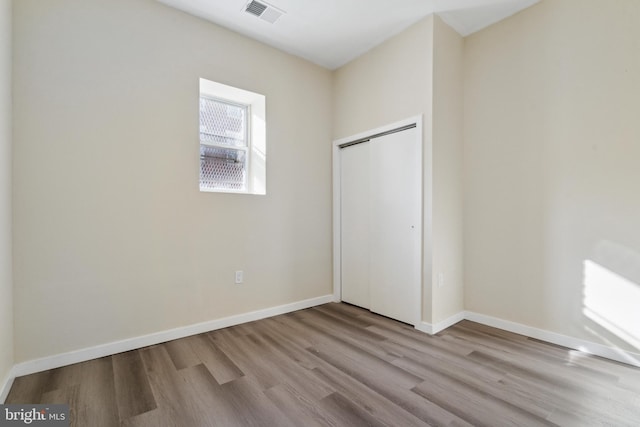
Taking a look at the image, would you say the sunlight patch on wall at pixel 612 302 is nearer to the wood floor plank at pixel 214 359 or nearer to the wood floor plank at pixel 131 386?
the wood floor plank at pixel 214 359

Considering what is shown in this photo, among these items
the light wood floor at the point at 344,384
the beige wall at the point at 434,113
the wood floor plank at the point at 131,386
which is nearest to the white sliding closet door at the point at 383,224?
the beige wall at the point at 434,113

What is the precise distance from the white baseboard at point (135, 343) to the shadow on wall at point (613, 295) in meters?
2.60

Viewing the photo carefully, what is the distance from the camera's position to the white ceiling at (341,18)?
2.48 metres

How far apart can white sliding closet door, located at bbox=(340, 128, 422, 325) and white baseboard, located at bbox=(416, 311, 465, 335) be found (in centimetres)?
7

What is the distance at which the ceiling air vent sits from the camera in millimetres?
2475

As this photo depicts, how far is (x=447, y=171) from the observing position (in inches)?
110

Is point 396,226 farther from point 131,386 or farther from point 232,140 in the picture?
point 131,386

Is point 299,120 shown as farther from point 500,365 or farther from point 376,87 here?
point 500,365

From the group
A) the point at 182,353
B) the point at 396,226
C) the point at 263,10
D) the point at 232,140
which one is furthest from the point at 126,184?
the point at 396,226

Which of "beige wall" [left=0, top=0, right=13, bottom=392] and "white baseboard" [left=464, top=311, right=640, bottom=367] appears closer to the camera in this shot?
"beige wall" [left=0, top=0, right=13, bottom=392]

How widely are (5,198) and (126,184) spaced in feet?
2.16

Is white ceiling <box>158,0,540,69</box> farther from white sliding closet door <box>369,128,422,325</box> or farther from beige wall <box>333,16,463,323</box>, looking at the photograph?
white sliding closet door <box>369,128,422,325</box>

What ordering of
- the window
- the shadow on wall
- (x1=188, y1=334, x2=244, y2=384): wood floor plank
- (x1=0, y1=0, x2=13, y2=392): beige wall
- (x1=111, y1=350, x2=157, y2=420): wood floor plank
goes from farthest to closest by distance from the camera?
the window → the shadow on wall → (x1=188, y1=334, x2=244, y2=384): wood floor plank → (x1=0, y1=0, x2=13, y2=392): beige wall → (x1=111, y1=350, x2=157, y2=420): wood floor plank

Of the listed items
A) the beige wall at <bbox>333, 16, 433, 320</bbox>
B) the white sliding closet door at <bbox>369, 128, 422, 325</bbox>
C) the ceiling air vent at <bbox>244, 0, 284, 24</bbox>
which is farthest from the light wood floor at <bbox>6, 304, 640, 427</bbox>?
the ceiling air vent at <bbox>244, 0, 284, 24</bbox>
